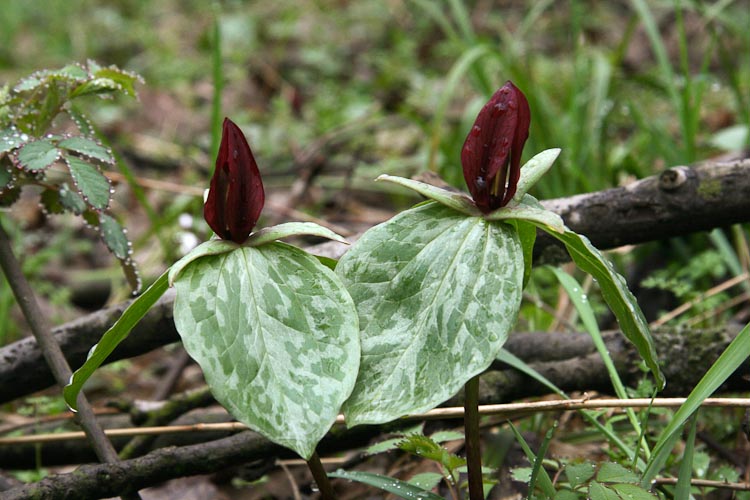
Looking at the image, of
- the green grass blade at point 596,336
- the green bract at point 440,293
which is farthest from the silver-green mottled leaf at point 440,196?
the green grass blade at point 596,336

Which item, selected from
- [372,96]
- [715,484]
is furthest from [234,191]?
[372,96]

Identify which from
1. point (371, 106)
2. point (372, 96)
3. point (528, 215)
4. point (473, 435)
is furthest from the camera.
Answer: point (372, 96)

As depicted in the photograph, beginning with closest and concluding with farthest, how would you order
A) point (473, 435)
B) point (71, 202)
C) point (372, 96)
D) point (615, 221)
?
point (473, 435) → point (71, 202) → point (615, 221) → point (372, 96)

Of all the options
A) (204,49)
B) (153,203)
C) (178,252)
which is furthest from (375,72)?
(178,252)

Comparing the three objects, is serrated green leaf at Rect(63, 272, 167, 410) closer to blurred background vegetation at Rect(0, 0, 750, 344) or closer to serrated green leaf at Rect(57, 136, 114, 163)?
serrated green leaf at Rect(57, 136, 114, 163)

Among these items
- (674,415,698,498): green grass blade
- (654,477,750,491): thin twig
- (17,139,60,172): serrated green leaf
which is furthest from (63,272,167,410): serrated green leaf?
(654,477,750,491): thin twig

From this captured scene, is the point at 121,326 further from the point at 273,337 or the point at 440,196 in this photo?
the point at 440,196

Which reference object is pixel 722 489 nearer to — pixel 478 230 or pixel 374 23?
pixel 478 230
